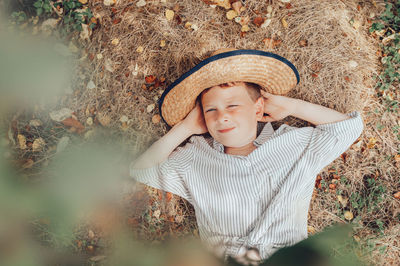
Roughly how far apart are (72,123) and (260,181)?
1890mm

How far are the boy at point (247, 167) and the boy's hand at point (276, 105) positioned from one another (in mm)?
52

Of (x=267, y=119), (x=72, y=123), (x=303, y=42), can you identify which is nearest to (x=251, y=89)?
(x=267, y=119)

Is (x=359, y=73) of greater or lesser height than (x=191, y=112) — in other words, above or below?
above

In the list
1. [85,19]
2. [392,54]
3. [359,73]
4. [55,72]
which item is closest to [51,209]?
[55,72]

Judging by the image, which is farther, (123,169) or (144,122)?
(144,122)

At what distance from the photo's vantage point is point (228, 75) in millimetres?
2369

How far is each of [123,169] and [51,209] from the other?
20 cm

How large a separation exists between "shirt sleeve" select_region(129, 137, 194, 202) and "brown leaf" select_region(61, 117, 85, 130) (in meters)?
0.85

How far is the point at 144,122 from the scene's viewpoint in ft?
10.5

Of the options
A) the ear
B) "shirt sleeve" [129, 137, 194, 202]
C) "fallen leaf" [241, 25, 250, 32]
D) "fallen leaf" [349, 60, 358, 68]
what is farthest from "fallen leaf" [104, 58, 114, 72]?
"fallen leaf" [349, 60, 358, 68]

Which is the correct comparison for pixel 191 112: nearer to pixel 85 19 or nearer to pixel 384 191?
pixel 85 19

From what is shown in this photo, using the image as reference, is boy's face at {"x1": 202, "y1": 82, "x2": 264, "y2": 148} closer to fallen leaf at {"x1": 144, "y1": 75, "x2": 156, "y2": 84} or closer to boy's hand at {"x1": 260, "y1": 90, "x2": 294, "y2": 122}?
boy's hand at {"x1": 260, "y1": 90, "x2": 294, "y2": 122}

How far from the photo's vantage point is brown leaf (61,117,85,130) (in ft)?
9.29

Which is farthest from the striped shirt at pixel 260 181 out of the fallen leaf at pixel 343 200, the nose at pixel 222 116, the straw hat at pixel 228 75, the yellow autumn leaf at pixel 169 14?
the yellow autumn leaf at pixel 169 14
